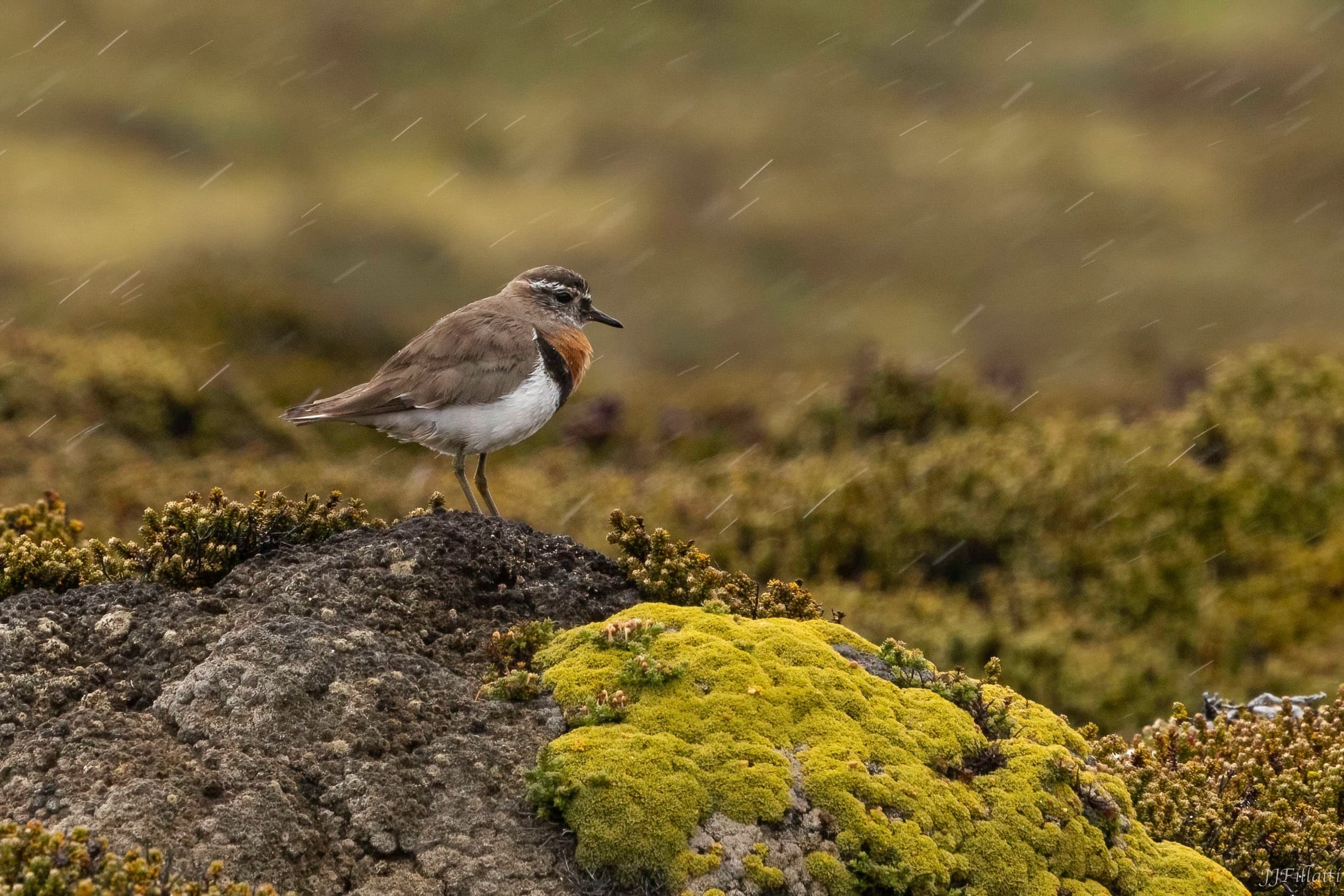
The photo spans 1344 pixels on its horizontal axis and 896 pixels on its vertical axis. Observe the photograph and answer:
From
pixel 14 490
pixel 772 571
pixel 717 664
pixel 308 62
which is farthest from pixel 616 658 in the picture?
pixel 308 62

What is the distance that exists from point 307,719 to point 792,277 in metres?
36.2

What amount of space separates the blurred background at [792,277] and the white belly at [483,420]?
15.3ft

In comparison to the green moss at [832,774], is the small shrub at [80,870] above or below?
above

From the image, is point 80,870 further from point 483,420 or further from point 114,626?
point 483,420

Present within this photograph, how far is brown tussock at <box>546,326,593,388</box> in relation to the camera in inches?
356

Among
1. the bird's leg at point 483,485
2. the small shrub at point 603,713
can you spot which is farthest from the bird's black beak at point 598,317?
the small shrub at point 603,713

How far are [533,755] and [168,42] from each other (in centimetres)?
4745

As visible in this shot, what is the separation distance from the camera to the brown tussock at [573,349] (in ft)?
29.7

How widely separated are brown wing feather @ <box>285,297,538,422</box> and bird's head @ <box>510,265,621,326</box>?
661 mm

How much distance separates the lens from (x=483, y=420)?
859cm

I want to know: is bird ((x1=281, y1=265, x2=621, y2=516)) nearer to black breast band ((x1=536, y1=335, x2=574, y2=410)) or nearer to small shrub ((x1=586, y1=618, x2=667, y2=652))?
black breast band ((x1=536, y1=335, x2=574, y2=410))
